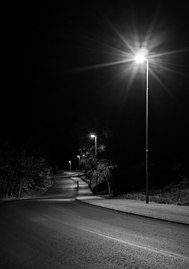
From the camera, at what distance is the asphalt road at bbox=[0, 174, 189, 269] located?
6.80 meters

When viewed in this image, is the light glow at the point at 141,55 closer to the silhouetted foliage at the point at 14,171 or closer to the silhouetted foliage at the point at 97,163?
the silhouetted foliage at the point at 97,163

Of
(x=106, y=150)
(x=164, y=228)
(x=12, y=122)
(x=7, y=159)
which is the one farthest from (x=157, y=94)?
(x=12, y=122)

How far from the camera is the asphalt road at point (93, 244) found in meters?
6.80

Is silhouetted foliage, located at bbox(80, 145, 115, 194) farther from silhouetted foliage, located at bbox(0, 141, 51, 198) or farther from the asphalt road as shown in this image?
the asphalt road

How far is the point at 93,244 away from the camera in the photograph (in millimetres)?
8555

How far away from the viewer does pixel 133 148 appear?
172ft

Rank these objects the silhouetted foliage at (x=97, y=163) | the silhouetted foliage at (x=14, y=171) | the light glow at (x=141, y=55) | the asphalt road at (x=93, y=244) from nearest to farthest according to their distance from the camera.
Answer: the asphalt road at (x=93, y=244), the light glow at (x=141, y=55), the silhouetted foliage at (x=97, y=163), the silhouetted foliage at (x=14, y=171)

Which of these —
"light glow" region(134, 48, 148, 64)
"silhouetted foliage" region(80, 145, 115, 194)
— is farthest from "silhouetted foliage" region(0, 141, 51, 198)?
"light glow" region(134, 48, 148, 64)

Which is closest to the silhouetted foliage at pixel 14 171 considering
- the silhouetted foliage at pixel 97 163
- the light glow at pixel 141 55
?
the silhouetted foliage at pixel 97 163

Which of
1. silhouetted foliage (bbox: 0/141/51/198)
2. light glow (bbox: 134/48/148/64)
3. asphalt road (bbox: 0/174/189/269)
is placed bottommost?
asphalt road (bbox: 0/174/189/269)

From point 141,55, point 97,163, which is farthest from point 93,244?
point 97,163

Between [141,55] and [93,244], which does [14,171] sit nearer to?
[141,55]

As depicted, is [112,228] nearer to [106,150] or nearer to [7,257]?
[7,257]

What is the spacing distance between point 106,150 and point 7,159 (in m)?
15.6
